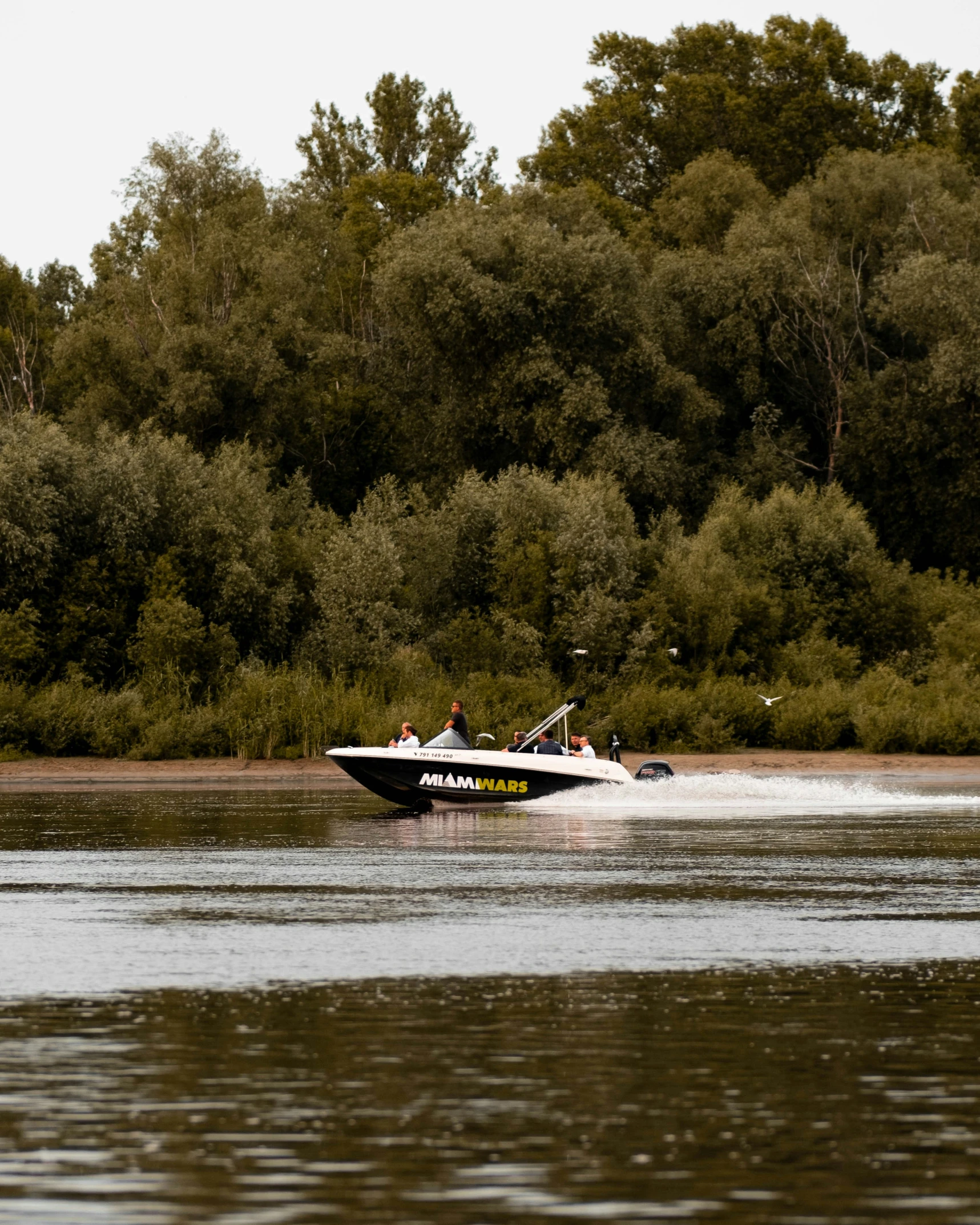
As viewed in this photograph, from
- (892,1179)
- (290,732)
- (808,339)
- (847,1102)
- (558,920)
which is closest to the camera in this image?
(892,1179)

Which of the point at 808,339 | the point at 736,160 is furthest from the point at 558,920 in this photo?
the point at 736,160

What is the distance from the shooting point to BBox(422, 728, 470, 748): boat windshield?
38094 millimetres

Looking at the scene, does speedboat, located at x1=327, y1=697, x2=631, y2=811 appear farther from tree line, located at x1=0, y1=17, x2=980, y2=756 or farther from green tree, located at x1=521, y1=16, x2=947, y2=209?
green tree, located at x1=521, y1=16, x2=947, y2=209

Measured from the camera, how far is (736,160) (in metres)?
92.1

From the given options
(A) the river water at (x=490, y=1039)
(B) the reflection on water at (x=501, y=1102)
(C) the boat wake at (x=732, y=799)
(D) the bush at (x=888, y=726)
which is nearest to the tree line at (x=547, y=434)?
(D) the bush at (x=888, y=726)

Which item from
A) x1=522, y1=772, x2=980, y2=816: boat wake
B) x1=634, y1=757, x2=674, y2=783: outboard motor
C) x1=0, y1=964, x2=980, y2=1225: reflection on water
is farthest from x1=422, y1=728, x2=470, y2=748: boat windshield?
x1=0, y1=964, x2=980, y2=1225: reflection on water

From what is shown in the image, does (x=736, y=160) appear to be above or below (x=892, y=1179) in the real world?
above

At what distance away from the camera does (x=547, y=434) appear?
224ft

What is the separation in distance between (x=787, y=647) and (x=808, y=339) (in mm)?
19536

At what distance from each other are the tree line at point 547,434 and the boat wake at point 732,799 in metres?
11.1

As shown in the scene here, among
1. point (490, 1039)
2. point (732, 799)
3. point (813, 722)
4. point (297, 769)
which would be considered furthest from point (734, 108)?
point (490, 1039)

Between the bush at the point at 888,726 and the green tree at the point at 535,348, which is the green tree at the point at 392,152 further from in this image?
the bush at the point at 888,726

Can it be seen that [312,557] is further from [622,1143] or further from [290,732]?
[622,1143]

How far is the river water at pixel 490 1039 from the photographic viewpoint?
9.54 m
